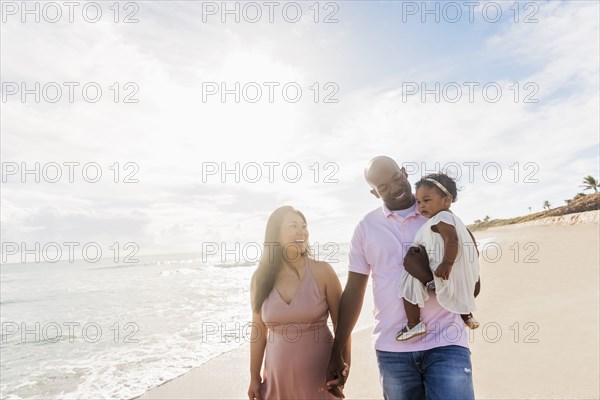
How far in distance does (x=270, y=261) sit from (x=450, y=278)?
1340 millimetres

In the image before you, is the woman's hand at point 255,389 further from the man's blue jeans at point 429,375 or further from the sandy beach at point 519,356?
the sandy beach at point 519,356

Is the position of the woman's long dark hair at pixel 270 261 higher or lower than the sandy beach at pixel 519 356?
higher

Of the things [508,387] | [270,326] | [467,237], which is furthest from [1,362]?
[467,237]

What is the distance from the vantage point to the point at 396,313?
8.62 feet

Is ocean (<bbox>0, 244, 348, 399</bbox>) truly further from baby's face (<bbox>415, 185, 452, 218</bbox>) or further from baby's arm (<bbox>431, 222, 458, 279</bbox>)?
baby's arm (<bbox>431, 222, 458, 279</bbox>)

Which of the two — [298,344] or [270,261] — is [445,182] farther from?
[298,344]

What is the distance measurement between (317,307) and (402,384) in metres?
0.85

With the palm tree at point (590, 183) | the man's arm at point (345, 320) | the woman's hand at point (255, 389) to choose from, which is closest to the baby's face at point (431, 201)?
the man's arm at point (345, 320)

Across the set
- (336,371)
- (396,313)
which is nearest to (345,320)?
(336,371)

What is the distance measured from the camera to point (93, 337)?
11.9 m

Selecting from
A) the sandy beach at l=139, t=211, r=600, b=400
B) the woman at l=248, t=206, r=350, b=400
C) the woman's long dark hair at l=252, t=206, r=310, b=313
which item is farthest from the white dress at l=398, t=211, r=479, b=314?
the sandy beach at l=139, t=211, r=600, b=400

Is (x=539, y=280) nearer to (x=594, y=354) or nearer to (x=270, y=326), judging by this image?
(x=594, y=354)

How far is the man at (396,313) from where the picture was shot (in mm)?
2453

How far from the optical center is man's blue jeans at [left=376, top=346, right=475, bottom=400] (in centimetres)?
239
